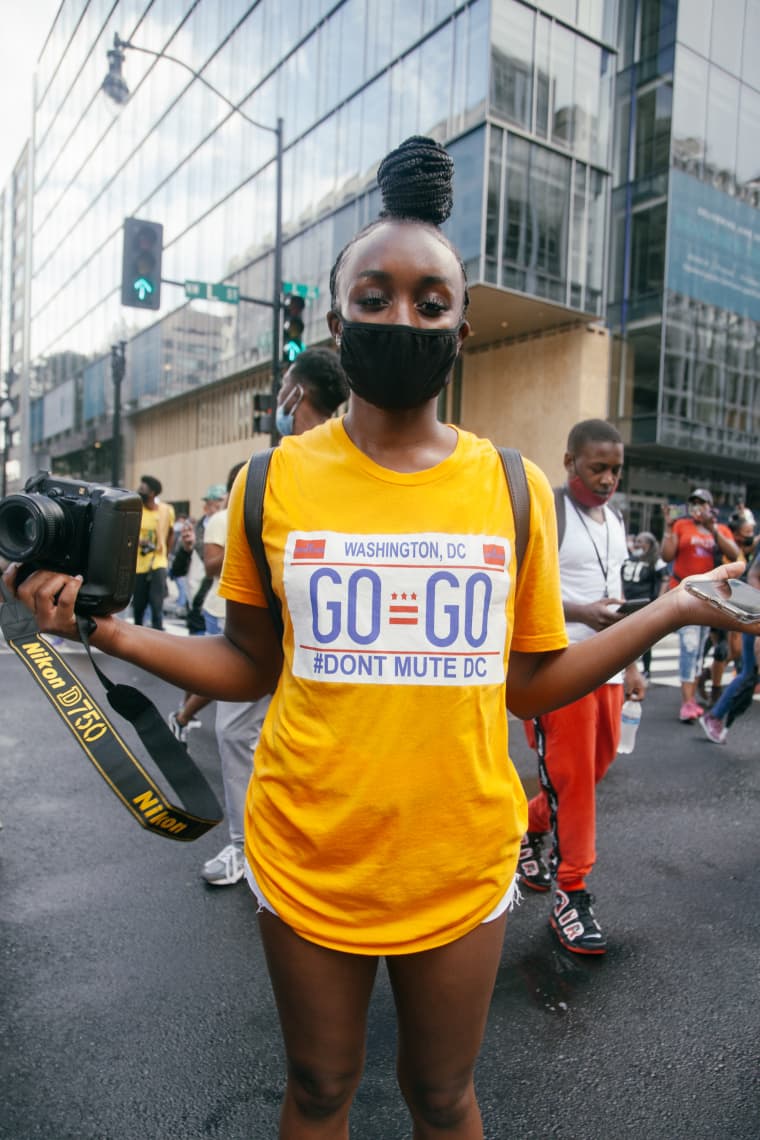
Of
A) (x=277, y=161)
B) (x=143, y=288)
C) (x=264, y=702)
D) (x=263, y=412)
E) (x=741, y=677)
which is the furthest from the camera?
(x=277, y=161)

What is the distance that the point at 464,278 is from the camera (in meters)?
1.50

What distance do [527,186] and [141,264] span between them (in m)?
11.6

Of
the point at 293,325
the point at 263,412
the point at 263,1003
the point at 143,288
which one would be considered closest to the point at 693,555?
the point at 263,1003

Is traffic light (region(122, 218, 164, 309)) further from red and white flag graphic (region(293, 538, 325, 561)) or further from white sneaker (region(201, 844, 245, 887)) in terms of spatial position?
red and white flag graphic (region(293, 538, 325, 561))

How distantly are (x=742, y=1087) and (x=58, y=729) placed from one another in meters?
5.48

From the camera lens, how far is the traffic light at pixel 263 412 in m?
12.3

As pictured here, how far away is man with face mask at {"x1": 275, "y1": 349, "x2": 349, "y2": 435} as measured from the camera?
338 centimetres

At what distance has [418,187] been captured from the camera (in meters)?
1.45

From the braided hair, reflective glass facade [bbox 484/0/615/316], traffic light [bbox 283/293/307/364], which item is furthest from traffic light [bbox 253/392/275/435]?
the braided hair

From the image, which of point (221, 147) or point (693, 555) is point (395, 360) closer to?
point (693, 555)

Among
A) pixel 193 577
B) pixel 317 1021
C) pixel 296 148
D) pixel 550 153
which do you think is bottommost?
pixel 317 1021

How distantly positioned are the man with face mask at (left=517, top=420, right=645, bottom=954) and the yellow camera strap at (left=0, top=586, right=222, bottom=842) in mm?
1692

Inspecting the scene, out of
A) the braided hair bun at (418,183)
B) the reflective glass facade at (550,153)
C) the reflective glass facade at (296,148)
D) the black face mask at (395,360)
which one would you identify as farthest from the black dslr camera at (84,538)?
the reflective glass facade at (550,153)

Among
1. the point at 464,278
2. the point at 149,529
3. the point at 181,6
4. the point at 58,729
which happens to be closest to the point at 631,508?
the point at 149,529
